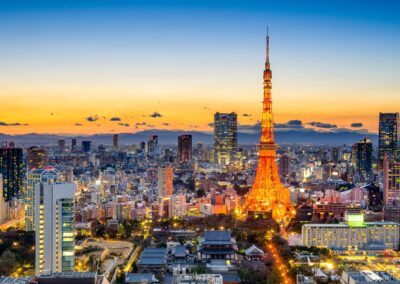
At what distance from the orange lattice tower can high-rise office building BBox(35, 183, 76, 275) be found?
1008 cm

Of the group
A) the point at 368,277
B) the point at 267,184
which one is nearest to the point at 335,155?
the point at 267,184

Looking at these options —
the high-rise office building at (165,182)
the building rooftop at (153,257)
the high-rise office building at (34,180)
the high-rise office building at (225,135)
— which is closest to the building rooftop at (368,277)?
the building rooftop at (153,257)

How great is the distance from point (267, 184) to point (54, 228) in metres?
10.9

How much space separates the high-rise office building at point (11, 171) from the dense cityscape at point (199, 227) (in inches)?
1.8

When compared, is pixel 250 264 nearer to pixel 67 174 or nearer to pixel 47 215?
pixel 47 215

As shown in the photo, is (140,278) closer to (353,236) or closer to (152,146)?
(353,236)

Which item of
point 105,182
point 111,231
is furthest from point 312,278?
point 105,182

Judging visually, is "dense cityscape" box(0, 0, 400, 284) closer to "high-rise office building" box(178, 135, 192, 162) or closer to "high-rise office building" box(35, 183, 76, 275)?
"high-rise office building" box(35, 183, 76, 275)

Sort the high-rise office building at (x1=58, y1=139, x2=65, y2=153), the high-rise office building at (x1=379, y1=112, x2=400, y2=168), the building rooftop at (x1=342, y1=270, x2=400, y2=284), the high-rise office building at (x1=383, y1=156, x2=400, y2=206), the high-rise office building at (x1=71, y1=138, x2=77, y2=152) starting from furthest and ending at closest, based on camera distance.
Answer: the high-rise office building at (x1=71, y1=138, x2=77, y2=152), the high-rise office building at (x1=58, y1=139, x2=65, y2=153), the high-rise office building at (x1=379, y1=112, x2=400, y2=168), the high-rise office building at (x1=383, y1=156, x2=400, y2=206), the building rooftop at (x1=342, y1=270, x2=400, y2=284)

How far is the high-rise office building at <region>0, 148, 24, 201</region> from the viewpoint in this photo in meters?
25.5

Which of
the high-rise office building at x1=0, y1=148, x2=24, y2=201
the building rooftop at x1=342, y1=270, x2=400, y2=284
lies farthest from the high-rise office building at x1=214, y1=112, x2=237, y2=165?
the building rooftop at x1=342, y1=270, x2=400, y2=284

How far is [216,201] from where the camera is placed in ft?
80.4

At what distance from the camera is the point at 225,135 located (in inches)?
1932

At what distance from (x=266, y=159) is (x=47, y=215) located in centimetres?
1116
